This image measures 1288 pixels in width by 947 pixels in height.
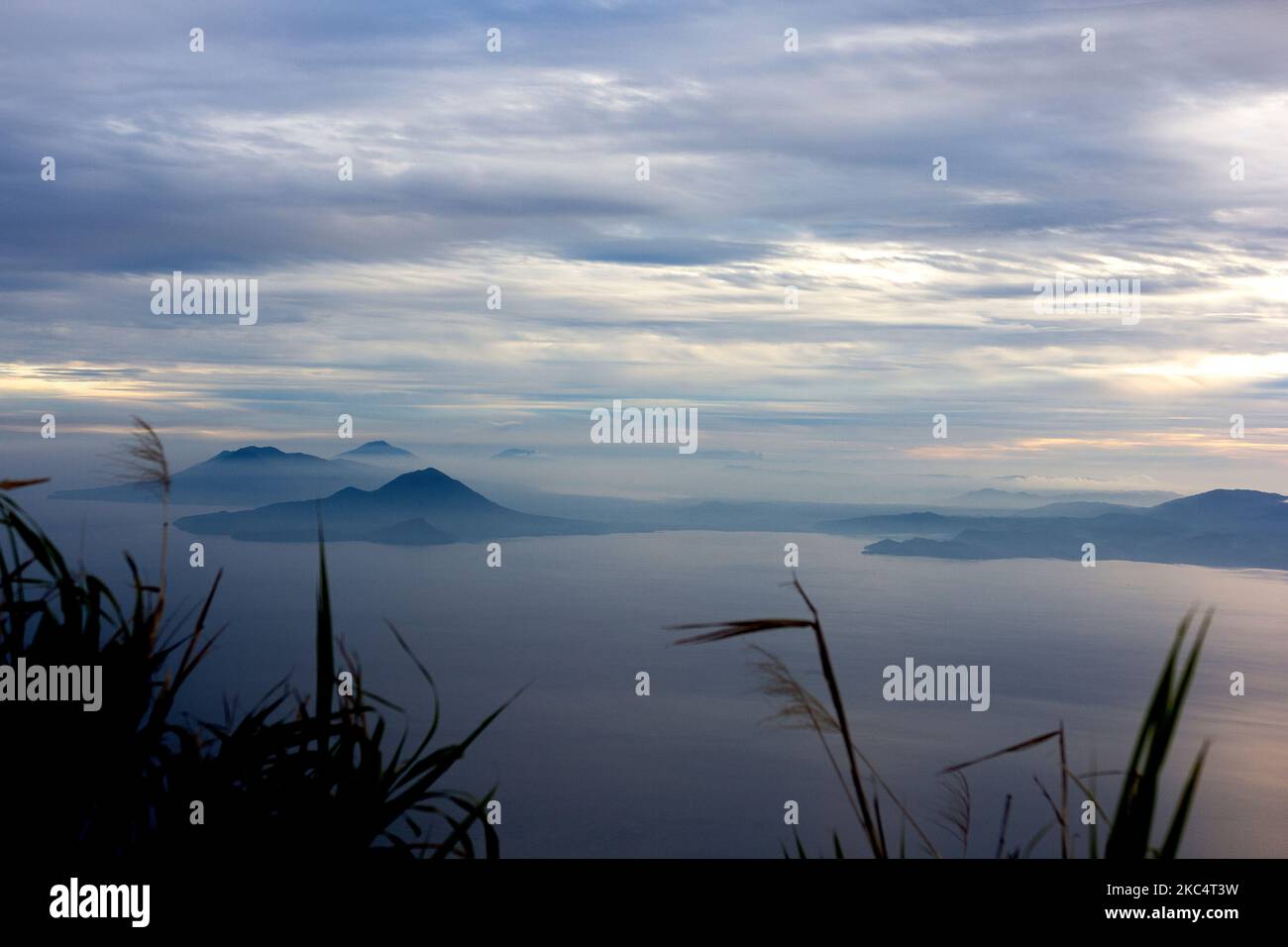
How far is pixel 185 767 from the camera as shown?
1986 millimetres

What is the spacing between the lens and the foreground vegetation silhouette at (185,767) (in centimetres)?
193

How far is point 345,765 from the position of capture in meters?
1.98

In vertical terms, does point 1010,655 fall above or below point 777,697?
below

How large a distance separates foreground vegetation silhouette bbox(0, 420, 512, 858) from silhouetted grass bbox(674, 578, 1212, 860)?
2.05 ft

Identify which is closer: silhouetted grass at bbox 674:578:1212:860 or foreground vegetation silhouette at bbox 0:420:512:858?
silhouetted grass at bbox 674:578:1212:860

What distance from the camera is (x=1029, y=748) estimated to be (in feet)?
5.50

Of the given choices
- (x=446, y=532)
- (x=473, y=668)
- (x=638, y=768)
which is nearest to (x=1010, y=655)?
(x=638, y=768)

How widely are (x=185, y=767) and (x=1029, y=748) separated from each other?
1.60m

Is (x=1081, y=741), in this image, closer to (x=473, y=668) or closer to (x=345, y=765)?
(x=345, y=765)

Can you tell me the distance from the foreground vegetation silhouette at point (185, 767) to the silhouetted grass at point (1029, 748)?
625 mm

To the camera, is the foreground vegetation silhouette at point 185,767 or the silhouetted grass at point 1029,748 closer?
the silhouetted grass at point 1029,748

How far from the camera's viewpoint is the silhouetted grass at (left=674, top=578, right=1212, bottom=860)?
4.64 ft

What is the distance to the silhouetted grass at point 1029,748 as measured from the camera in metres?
1.42
